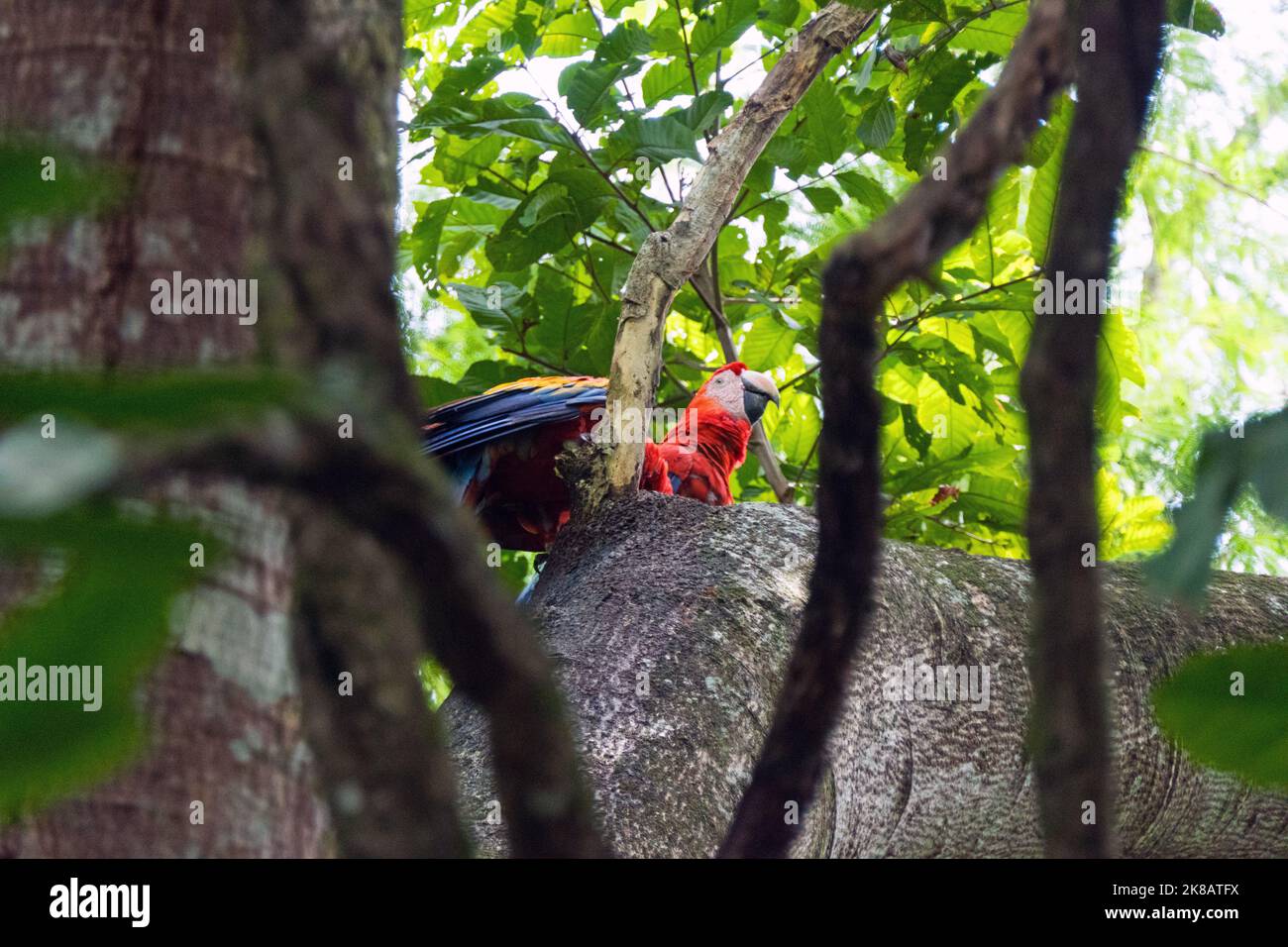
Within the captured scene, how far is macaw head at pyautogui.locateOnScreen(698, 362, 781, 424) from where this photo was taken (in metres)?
2.84

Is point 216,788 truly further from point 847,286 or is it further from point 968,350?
point 968,350

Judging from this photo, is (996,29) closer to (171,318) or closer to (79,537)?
(171,318)

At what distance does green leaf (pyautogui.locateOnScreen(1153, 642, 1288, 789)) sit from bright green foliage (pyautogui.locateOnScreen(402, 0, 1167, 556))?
1768mm

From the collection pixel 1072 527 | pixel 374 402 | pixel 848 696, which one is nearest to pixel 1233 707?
pixel 1072 527

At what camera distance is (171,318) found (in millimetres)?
787

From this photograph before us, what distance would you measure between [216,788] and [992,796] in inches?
49.4

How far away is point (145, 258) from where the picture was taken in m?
0.79

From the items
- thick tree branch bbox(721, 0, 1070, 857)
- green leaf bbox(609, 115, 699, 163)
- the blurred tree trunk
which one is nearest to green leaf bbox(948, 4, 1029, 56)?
green leaf bbox(609, 115, 699, 163)

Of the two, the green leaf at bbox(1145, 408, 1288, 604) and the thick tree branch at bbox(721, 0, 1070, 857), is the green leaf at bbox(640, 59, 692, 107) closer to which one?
the thick tree branch at bbox(721, 0, 1070, 857)

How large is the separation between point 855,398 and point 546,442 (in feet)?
7.65

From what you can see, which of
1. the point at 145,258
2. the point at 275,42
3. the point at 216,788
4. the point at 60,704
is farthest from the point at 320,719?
the point at 145,258

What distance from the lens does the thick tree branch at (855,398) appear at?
42 centimetres

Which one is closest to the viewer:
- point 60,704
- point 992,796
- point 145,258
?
point 60,704

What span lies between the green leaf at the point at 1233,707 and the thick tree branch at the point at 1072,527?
2 centimetres
